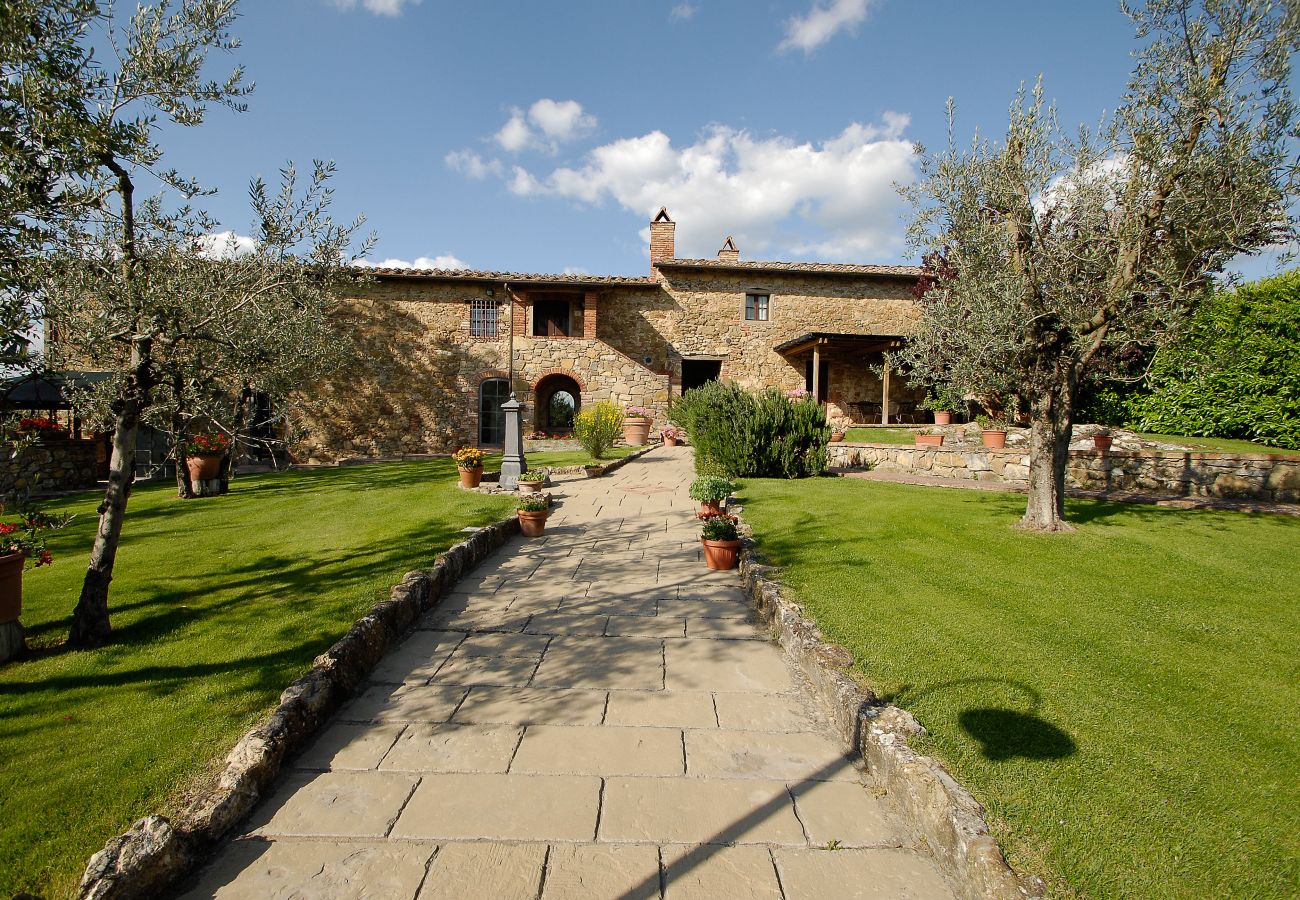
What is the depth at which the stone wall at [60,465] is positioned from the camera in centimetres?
1046

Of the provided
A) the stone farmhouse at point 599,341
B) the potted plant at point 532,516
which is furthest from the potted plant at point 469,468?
the stone farmhouse at point 599,341

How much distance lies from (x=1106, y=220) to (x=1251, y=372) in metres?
6.14

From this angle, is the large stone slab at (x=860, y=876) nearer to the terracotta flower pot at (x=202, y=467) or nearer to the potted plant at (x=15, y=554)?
the potted plant at (x=15, y=554)

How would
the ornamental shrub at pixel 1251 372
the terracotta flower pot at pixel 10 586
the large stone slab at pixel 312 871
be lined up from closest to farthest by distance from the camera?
the large stone slab at pixel 312 871 < the terracotta flower pot at pixel 10 586 < the ornamental shrub at pixel 1251 372

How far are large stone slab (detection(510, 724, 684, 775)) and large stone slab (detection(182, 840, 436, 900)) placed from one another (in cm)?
61

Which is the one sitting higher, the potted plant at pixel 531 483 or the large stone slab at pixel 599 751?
the potted plant at pixel 531 483

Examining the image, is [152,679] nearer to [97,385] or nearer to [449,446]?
[97,385]

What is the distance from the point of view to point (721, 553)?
565 centimetres

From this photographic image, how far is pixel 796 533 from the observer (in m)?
6.42

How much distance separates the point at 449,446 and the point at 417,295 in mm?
4521

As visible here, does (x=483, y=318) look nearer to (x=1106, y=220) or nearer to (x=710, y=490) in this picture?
(x=710, y=490)

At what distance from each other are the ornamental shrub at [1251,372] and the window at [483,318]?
15211 millimetres

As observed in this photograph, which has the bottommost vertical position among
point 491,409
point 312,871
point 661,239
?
point 312,871

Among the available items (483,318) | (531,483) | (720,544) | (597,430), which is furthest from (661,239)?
(720,544)
